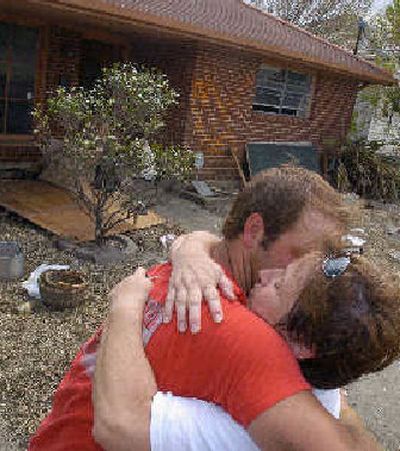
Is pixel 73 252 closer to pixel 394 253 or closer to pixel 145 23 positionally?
pixel 145 23

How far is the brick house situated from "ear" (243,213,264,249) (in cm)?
666

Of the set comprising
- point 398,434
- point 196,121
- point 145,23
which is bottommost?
point 398,434

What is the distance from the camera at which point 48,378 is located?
413 centimetres

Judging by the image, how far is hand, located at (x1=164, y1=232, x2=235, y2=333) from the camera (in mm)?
1235

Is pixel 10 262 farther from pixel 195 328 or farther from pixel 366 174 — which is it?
pixel 366 174

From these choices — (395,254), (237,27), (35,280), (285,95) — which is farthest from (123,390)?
(285,95)

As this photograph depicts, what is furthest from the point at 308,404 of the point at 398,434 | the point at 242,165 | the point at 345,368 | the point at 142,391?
the point at 242,165

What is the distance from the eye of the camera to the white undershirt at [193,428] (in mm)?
1147

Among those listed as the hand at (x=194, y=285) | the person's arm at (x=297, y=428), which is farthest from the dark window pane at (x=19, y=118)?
the person's arm at (x=297, y=428)

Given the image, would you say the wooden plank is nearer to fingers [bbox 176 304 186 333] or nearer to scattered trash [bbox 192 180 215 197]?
scattered trash [bbox 192 180 215 197]

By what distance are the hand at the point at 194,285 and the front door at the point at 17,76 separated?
8224 millimetres

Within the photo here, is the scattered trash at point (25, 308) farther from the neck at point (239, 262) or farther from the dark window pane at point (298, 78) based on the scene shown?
the dark window pane at point (298, 78)

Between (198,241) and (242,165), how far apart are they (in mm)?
10281

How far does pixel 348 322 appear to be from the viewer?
3.76 ft
